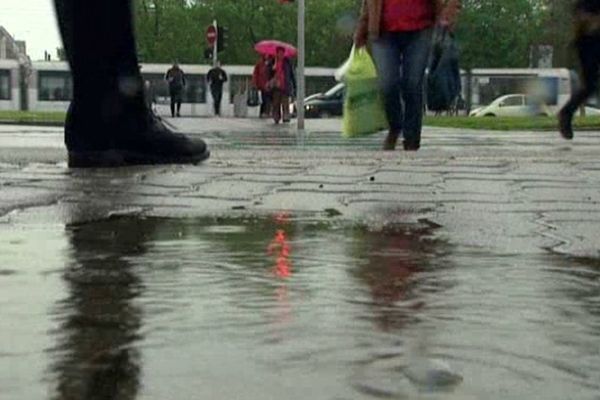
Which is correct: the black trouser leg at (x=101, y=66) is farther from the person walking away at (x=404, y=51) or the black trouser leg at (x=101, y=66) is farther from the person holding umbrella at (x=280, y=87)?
the person holding umbrella at (x=280, y=87)

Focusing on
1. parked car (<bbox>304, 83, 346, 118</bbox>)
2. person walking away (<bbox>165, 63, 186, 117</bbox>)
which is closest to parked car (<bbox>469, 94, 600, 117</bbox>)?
parked car (<bbox>304, 83, 346, 118</bbox>)

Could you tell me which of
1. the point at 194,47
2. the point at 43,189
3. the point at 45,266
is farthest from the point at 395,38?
the point at 194,47

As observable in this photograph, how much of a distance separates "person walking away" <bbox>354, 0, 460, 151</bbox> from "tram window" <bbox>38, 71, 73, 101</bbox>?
49.3 meters

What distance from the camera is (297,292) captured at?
3.11m

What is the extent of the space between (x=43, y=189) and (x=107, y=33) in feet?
3.53

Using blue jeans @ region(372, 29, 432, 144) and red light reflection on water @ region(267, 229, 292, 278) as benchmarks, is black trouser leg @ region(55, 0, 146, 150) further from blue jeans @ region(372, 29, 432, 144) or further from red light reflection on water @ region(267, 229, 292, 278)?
blue jeans @ region(372, 29, 432, 144)

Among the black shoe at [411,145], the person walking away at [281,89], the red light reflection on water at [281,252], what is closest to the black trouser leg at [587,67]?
the black shoe at [411,145]

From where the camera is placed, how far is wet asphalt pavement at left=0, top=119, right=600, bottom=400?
2.22 meters

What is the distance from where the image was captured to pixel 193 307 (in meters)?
2.88

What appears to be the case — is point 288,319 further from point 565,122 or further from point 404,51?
point 565,122

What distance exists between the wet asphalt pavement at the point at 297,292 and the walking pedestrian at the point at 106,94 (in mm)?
798

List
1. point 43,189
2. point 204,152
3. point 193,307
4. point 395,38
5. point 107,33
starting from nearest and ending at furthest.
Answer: point 193,307
point 43,189
point 107,33
point 204,152
point 395,38

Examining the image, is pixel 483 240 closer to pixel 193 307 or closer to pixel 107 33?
pixel 193 307

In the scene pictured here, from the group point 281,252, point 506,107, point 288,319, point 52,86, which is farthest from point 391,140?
point 506,107
